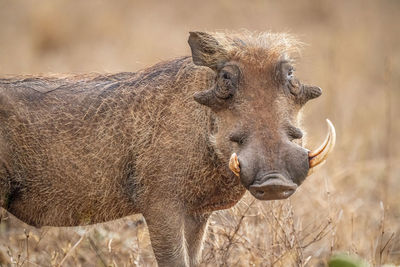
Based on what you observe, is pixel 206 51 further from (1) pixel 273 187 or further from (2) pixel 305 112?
(2) pixel 305 112

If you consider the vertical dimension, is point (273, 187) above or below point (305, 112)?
above

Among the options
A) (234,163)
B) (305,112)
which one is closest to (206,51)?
(234,163)

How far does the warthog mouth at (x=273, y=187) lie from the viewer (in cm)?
304

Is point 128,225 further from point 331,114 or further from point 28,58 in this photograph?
point 28,58

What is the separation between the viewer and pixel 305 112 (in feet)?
23.8

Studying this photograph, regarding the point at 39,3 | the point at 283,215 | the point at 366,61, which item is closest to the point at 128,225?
the point at 283,215

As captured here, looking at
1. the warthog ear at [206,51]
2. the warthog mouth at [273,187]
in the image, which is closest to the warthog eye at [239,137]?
the warthog mouth at [273,187]

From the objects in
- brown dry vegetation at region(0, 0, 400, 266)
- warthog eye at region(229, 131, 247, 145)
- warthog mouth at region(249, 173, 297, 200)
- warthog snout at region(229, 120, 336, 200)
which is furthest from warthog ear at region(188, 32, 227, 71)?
brown dry vegetation at region(0, 0, 400, 266)

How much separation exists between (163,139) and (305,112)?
378cm

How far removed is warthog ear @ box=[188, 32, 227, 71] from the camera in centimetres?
355

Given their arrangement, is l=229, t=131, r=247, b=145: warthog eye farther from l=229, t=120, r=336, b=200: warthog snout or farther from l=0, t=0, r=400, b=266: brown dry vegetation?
l=0, t=0, r=400, b=266: brown dry vegetation

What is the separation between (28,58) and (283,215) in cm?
698

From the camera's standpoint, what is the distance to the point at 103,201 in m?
3.82

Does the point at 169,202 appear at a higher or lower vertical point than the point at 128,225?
higher
